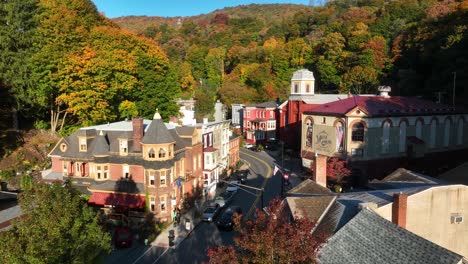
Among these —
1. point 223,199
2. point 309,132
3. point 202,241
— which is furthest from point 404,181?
point 309,132

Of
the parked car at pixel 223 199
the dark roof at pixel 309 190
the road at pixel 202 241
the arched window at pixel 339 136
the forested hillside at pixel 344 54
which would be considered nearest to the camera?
the dark roof at pixel 309 190

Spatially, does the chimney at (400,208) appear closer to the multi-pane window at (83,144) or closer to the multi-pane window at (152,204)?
the multi-pane window at (152,204)

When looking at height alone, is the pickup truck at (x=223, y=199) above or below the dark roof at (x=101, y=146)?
below

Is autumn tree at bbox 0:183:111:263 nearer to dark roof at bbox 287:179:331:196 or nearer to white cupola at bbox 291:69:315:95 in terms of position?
dark roof at bbox 287:179:331:196

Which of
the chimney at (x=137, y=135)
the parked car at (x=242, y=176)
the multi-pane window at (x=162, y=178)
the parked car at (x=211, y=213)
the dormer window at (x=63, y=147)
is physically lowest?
the parked car at (x=211, y=213)

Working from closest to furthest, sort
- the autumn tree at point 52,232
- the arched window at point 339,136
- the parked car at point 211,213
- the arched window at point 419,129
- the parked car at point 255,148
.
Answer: the autumn tree at point 52,232 < the parked car at point 211,213 < the arched window at point 339,136 < the arched window at point 419,129 < the parked car at point 255,148

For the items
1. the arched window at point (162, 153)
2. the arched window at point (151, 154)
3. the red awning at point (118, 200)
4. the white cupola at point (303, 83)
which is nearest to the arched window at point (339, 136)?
the white cupola at point (303, 83)

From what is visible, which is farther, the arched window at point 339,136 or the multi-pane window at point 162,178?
the arched window at point 339,136
